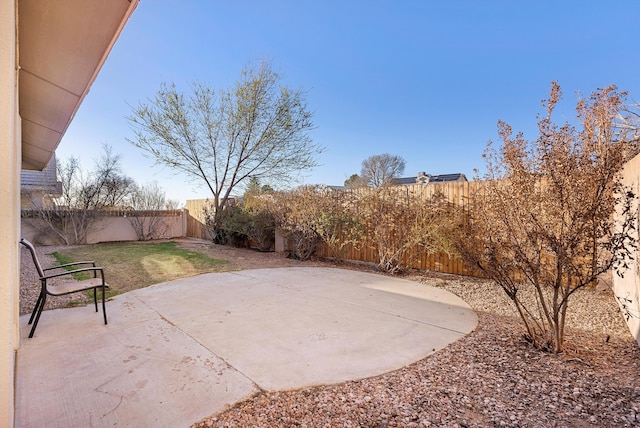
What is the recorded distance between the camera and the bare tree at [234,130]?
11156 millimetres

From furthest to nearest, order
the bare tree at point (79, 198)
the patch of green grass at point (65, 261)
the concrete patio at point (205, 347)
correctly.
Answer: the bare tree at point (79, 198), the patch of green grass at point (65, 261), the concrete patio at point (205, 347)

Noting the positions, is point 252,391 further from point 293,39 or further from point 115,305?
point 293,39

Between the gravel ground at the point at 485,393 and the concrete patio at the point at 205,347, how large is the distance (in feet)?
0.67

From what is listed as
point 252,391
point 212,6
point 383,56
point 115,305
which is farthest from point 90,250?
point 383,56

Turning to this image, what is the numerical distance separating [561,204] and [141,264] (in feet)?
29.4

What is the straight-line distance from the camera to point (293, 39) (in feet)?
28.2

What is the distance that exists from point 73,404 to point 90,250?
10.7m

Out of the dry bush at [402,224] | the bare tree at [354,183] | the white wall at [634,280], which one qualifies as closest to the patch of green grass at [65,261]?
the dry bush at [402,224]

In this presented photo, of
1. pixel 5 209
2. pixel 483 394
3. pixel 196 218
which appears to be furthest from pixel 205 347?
pixel 196 218

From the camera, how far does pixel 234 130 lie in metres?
11.6

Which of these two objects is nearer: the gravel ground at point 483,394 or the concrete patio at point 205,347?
the gravel ground at point 483,394

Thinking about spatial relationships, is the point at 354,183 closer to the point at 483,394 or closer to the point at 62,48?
the point at 483,394

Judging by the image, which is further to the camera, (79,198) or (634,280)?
(79,198)

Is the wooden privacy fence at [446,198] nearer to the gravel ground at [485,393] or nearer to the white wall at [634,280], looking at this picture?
the white wall at [634,280]
